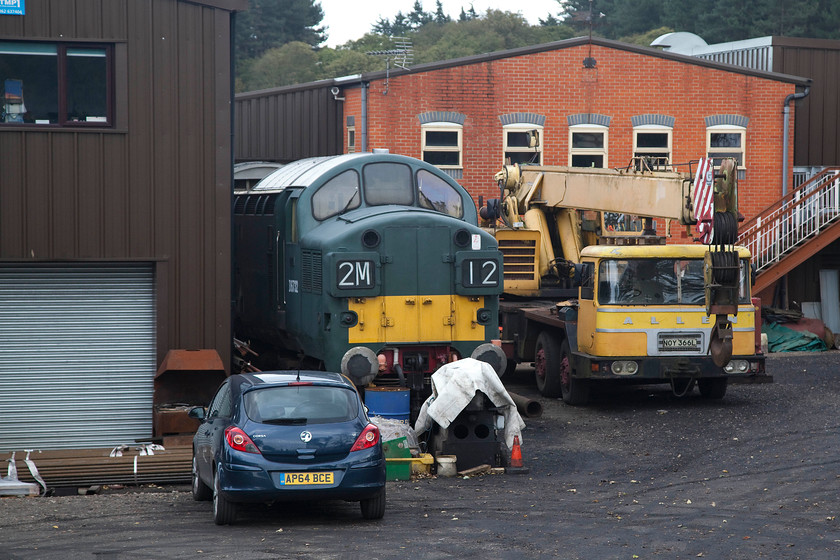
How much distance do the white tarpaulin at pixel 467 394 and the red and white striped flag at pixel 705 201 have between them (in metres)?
3.07

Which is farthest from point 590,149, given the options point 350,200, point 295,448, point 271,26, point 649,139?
point 271,26

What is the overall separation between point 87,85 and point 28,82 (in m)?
0.74

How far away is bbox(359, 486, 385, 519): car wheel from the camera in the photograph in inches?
431

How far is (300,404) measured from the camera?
11.0 metres

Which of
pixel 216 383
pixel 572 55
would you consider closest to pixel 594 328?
pixel 216 383

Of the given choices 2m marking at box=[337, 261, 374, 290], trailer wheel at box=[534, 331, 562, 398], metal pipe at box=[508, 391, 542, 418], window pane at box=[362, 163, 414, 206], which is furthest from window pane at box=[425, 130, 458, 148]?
metal pipe at box=[508, 391, 542, 418]

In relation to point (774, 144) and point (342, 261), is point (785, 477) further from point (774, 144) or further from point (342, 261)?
point (774, 144)

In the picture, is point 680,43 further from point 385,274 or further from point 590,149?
point 385,274

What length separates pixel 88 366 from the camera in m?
15.8

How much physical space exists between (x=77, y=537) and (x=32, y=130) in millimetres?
6622

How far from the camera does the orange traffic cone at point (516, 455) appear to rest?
44.9 feet

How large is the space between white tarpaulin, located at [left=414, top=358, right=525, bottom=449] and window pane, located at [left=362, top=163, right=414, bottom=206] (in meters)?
3.88

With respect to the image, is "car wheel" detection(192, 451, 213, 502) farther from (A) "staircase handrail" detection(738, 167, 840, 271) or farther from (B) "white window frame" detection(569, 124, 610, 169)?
(B) "white window frame" detection(569, 124, 610, 169)

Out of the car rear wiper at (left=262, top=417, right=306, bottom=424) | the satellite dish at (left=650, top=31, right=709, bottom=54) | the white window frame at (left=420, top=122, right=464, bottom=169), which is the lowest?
the car rear wiper at (left=262, top=417, right=306, bottom=424)
